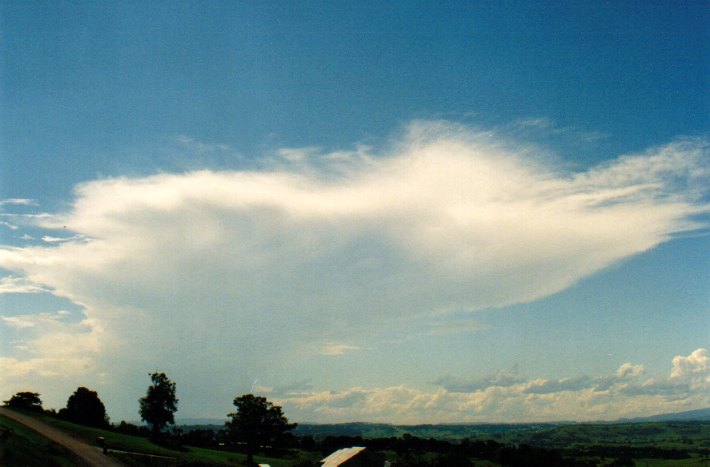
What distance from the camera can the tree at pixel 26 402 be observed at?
3007 inches

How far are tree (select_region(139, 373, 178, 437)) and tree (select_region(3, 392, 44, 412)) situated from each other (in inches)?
683

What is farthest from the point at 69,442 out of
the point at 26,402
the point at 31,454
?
the point at 26,402

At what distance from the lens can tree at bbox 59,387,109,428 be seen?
9281cm

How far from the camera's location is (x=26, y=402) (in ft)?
258

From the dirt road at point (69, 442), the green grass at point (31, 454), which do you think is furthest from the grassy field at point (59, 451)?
the dirt road at point (69, 442)

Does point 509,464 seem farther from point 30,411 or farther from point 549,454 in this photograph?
point 30,411

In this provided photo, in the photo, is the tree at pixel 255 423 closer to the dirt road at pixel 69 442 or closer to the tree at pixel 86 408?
the tree at pixel 86 408

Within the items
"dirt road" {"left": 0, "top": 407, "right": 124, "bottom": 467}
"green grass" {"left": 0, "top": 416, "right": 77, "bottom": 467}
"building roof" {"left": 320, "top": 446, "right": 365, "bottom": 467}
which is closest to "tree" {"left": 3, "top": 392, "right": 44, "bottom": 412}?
"dirt road" {"left": 0, "top": 407, "right": 124, "bottom": 467}

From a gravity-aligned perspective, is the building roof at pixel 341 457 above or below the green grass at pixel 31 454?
below

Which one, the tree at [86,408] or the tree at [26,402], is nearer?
the tree at [26,402]

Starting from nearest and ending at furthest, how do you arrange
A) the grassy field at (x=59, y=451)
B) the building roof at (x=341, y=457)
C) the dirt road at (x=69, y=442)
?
the grassy field at (x=59, y=451) → the dirt road at (x=69, y=442) → the building roof at (x=341, y=457)

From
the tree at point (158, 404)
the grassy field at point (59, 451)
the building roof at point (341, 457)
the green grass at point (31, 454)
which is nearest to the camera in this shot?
the green grass at point (31, 454)

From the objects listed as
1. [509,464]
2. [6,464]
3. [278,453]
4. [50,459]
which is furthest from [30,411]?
[509,464]

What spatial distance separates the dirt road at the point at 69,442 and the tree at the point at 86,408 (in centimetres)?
2561
